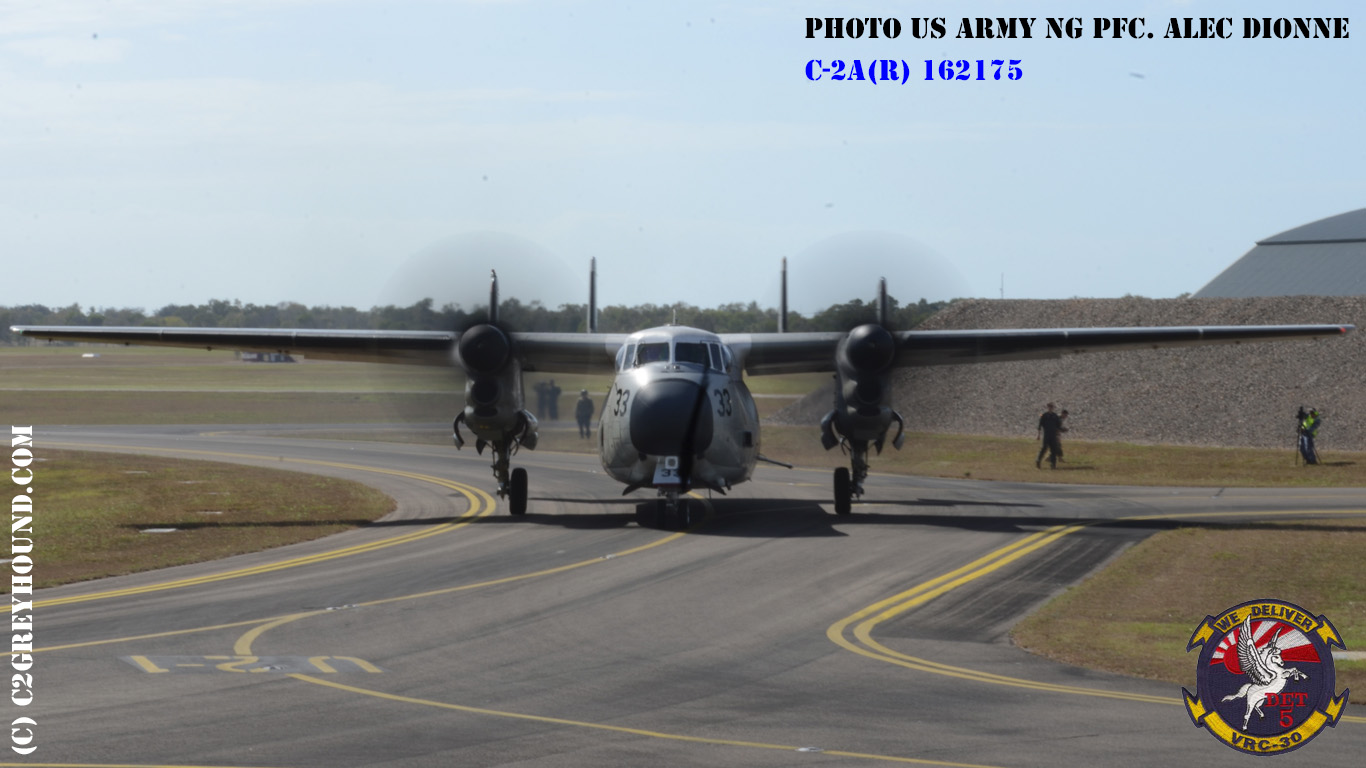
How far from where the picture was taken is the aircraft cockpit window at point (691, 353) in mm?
24953

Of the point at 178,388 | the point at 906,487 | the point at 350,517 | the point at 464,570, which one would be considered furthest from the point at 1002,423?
the point at 178,388

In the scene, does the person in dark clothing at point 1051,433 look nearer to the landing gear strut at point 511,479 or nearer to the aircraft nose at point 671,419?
the landing gear strut at point 511,479

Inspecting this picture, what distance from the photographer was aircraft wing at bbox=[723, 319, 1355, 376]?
27.4m

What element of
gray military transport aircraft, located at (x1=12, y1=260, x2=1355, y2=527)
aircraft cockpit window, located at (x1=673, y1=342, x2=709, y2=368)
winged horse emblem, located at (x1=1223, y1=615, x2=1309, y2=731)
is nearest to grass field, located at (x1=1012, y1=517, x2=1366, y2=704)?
winged horse emblem, located at (x1=1223, y1=615, x2=1309, y2=731)

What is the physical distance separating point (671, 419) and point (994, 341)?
27.3 feet

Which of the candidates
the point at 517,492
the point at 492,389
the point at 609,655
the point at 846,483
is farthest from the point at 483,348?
the point at 609,655

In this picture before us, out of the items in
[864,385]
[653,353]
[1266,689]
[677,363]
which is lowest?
[1266,689]

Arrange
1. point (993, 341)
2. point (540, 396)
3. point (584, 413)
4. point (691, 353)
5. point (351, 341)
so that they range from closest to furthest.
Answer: point (691, 353), point (993, 341), point (351, 341), point (540, 396), point (584, 413)

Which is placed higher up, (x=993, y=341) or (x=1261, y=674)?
(x=993, y=341)

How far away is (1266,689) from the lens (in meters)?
11.4

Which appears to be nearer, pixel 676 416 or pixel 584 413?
pixel 676 416

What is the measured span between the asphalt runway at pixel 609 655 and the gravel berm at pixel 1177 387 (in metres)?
25.8

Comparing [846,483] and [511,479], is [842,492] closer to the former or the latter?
[846,483]

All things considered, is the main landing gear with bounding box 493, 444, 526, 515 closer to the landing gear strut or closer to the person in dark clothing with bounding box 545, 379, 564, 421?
the landing gear strut
